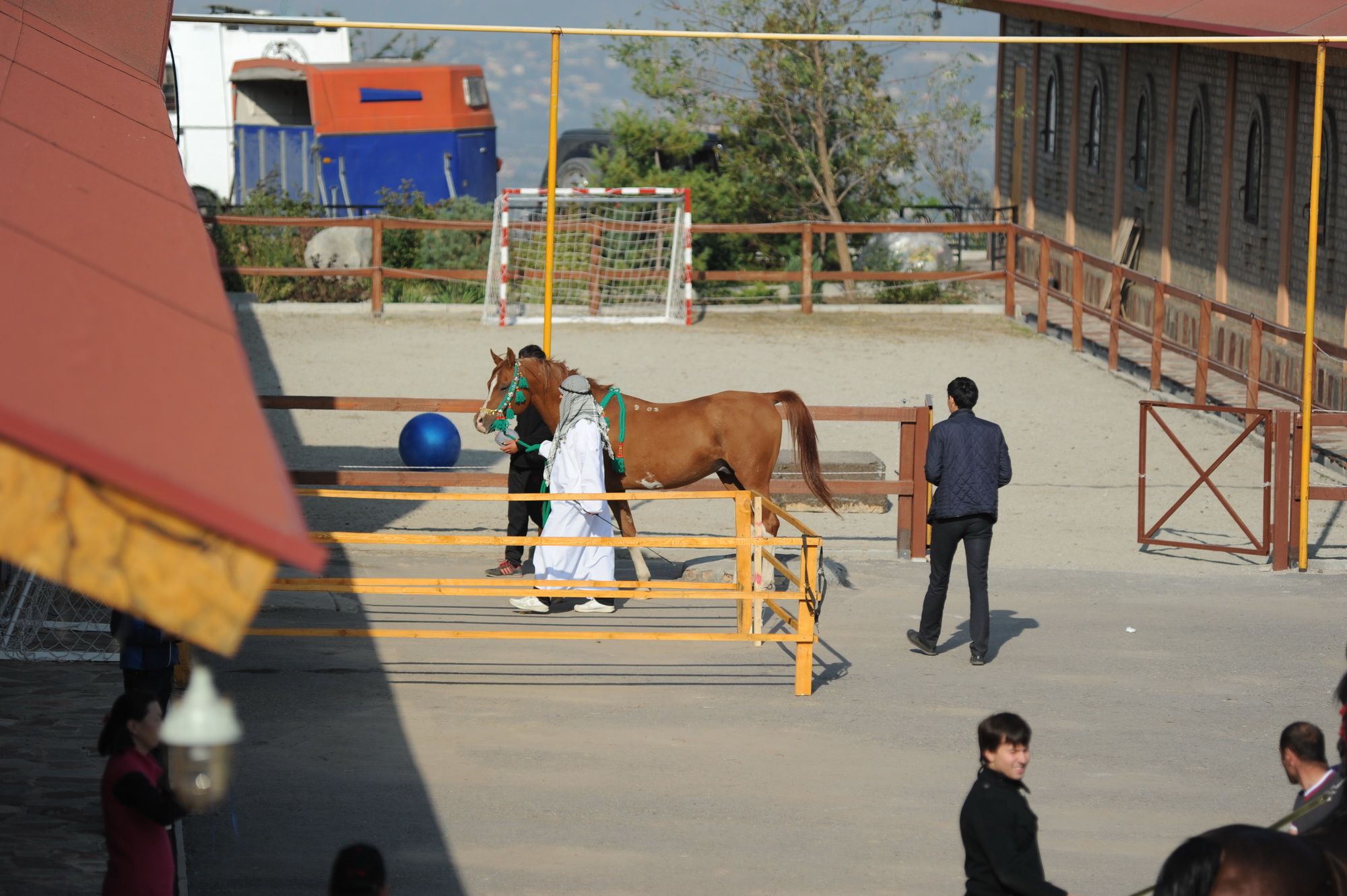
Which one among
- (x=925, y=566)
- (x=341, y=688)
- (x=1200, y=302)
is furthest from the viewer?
(x=1200, y=302)

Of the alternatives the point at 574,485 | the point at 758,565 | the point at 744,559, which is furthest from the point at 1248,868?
the point at 574,485

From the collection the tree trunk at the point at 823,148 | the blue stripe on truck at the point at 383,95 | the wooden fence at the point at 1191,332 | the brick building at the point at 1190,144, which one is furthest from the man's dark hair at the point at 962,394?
the blue stripe on truck at the point at 383,95

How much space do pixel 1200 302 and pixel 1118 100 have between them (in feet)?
24.8

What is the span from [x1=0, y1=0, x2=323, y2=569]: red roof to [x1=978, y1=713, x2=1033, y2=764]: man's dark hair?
8.30 ft

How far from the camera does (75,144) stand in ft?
14.4

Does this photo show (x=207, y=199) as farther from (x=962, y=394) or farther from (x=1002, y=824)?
(x=1002, y=824)

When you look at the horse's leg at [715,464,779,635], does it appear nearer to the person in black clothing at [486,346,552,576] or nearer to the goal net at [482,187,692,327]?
the person in black clothing at [486,346,552,576]

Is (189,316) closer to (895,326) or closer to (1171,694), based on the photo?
(1171,694)

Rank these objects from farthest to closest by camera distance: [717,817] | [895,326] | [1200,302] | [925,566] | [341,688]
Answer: [895,326]
[1200,302]
[925,566]
[341,688]
[717,817]

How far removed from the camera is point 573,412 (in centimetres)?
1013

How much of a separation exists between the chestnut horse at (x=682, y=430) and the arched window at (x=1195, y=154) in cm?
1197

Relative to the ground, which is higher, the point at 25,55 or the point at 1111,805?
the point at 25,55

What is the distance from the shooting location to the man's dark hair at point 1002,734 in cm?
467

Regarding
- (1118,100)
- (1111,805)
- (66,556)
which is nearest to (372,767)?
(1111,805)
